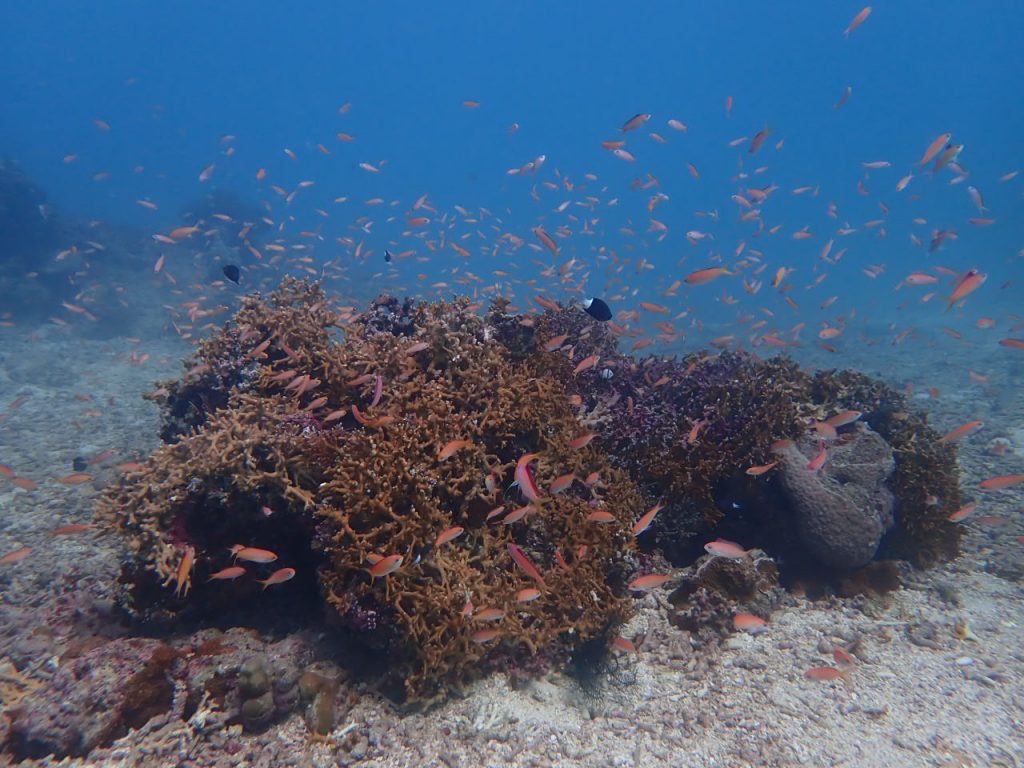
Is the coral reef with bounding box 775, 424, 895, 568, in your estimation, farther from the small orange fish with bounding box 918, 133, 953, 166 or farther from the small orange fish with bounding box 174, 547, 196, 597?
the small orange fish with bounding box 918, 133, 953, 166

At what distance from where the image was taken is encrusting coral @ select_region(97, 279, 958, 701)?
445cm

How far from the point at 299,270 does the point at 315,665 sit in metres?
32.9

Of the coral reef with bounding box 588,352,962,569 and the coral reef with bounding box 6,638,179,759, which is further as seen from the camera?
the coral reef with bounding box 588,352,962,569

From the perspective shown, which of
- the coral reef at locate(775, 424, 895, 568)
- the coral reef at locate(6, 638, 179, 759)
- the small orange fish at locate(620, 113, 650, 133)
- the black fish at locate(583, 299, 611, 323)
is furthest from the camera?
the small orange fish at locate(620, 113, 650, 133)

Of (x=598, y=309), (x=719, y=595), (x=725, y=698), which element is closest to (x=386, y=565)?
(x=725, y=698)

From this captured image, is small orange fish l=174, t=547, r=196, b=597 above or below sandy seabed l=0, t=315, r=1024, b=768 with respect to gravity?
above

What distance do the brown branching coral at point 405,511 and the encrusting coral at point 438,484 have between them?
0.02 meters

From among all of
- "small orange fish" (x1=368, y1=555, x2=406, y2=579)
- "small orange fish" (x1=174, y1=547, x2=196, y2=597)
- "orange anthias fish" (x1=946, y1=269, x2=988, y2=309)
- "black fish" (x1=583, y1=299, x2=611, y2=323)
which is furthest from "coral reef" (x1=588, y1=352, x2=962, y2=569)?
"small orange fish" (x1=174, y1=547, x2=196, y2=597)

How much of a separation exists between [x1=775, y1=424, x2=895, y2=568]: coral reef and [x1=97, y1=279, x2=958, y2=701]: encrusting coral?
28 cm

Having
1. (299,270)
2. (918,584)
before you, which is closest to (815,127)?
(299,270)

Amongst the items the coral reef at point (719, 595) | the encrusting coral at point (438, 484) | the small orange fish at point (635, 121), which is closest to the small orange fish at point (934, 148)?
the small orange fish at point (635, 121)

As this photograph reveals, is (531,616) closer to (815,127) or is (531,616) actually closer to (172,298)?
(172,298)

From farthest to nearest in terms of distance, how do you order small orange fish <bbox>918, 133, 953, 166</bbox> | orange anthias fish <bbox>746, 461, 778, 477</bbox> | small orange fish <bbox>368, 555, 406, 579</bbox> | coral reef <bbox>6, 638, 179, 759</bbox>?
small orange fish <bbox>918, 133, 953, 166</bbox>, orange anthias fish <bbox>746, 461, 778, 477</bbox>, small orange fish <bbox>368, 555, 406, 579</bbox>, coral reef <bbox>6, 638, 179, 759</bbox>

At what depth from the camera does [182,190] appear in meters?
105
